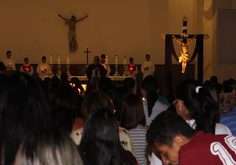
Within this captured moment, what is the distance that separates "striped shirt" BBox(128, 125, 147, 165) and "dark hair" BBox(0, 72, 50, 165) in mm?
1373

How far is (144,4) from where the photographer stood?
16.4 metres

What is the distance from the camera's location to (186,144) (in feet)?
5.64

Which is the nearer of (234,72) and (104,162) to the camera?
(104,162)

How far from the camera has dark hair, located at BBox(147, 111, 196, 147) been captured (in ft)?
6.29

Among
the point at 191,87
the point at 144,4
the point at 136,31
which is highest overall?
the point at 144,4

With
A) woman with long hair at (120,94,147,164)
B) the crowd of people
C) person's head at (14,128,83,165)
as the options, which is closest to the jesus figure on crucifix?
woman with long hair at (120,94,147,164)

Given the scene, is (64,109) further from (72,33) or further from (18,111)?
(72,33)

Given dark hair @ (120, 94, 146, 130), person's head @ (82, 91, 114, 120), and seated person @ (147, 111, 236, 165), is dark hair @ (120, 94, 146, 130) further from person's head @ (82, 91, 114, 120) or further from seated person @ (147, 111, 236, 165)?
seated person @ (147, 111, 236, 165)

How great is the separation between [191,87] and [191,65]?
12782 millimetres

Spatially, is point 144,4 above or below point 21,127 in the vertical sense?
above

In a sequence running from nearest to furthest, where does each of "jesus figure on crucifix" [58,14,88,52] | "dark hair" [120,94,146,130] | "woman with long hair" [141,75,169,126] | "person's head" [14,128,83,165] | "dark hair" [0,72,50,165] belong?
"person's head" [14,128,83,165] → "dark hair" [0,72,50,165] → "dark hair" [120,94,146,130] → "woman with long hair" [141,75,169,126] → "jesus figure on crucifix" [58,14,88,52]

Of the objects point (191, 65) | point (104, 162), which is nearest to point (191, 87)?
point (104, 162)

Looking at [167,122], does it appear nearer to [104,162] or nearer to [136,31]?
[104,162]

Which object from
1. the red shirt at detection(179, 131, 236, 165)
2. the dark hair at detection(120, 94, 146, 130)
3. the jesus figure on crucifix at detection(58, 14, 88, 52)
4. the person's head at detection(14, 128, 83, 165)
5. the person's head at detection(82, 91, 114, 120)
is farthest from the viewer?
the jesus figure on crucifix at detection(58, 14, 88, 52)
